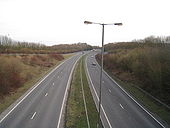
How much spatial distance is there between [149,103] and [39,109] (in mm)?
16920

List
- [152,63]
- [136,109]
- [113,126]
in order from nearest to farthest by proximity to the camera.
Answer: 1. [113,126]
2. [136,109]
3. [152,63]

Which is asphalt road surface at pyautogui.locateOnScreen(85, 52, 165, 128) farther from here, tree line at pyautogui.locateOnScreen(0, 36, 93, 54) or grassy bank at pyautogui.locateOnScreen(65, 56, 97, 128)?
tree line at pyautogui.locateOnScreen(0, 36, 93, 54)

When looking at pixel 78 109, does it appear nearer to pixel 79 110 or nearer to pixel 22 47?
pixel 79 110

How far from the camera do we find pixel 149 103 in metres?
39.1

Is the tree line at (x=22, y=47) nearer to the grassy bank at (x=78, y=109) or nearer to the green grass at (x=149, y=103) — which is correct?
the grassy bank at (x=78, y=109)

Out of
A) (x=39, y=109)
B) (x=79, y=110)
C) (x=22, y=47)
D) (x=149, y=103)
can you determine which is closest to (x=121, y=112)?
(x=79, y=110)

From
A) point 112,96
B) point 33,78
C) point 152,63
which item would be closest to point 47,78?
point 33,78

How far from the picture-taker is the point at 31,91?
44375mm

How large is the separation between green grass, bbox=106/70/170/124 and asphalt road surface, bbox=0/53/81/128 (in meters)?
12.1

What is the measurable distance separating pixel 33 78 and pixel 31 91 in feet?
45.1

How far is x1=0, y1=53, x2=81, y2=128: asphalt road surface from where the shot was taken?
2870 centimetres

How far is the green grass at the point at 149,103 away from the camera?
111 feet

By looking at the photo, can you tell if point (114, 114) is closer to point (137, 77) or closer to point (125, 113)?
point (125, 113)

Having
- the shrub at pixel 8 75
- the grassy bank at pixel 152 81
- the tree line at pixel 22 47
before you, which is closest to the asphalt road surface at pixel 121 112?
the grassy bank at pixel 152 81
